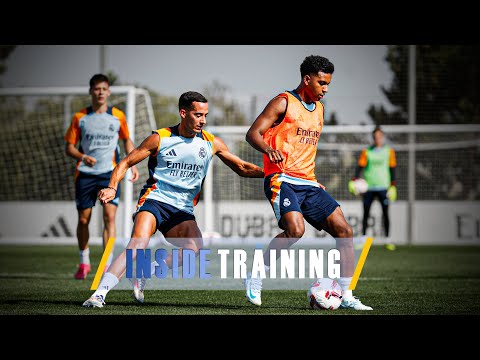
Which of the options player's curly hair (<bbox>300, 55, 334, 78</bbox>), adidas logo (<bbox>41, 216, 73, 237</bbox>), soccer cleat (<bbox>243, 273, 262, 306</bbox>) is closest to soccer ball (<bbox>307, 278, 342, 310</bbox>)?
soccer cleat (<bbox>243, 273, 262, 306</bbox>)

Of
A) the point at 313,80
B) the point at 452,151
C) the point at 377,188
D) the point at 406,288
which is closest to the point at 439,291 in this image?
the point at 406,288

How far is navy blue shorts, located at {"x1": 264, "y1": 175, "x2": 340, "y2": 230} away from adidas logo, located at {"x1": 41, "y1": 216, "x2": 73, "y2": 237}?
1340 centimetres

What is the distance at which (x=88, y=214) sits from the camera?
10.4m

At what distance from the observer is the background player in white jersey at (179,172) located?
297 inches

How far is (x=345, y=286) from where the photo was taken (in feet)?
24.5

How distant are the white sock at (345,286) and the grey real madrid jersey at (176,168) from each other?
5.11 feet

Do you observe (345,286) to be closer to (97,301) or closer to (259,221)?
(97,301)

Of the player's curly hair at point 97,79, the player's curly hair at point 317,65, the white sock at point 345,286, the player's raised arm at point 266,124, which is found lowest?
the white sock at point 345,286

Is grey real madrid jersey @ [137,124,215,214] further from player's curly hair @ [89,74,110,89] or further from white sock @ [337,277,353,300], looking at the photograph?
player's curly hair @ [89,74,110,89]

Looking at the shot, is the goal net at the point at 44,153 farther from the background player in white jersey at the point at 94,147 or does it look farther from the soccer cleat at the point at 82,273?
the soccer cleat at the point at 82,273

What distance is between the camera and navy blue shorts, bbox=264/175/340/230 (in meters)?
7.41

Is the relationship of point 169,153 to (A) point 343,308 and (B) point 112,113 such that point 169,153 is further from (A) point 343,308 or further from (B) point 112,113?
(B) point 112,113

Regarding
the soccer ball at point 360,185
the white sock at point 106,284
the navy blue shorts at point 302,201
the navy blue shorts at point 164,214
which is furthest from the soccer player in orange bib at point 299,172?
the soccer ball at point 360,185
